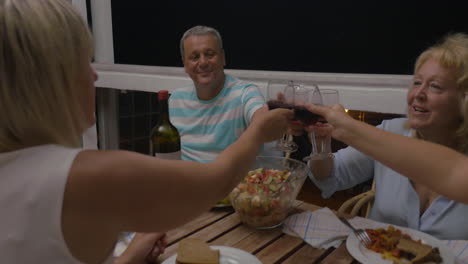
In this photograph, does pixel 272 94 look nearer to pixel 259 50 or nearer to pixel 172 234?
pixel 172 234

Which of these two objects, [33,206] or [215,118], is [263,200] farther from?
[215,118]

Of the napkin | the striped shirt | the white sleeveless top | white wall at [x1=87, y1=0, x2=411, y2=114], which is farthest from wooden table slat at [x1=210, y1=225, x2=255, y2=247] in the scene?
white wall at [x1=87, y1=0, x2=411, y2=114]

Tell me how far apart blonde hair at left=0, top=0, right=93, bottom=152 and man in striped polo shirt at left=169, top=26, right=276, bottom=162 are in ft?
5.08

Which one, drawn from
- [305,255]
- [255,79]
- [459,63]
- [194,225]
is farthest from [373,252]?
[255,79]

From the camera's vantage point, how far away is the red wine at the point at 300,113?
1.13 metres

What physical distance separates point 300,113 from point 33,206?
79 centimetres

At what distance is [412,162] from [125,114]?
291 cm

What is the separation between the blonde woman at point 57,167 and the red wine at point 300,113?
1.76 ft

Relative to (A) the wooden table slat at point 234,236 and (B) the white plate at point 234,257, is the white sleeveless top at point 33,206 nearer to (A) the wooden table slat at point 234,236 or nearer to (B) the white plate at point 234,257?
(B) the white plate at point 234,257

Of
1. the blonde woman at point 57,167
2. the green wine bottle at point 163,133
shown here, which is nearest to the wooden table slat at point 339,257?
the blonde woman at point 57,167

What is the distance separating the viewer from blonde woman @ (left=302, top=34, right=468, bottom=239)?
4.22ft

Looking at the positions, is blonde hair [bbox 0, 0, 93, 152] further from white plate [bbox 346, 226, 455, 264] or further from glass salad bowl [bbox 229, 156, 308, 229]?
white plate [bbox 346, 226, 455, 264]

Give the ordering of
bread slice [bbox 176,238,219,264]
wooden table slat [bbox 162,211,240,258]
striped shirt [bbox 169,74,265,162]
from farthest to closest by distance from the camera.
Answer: striped shirt [bbox 169,74,265,162] → wooden table slat [bbox 162,211,240,258] → bread slice [bbox 176,238,219,264]

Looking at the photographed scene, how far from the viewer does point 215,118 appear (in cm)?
227
